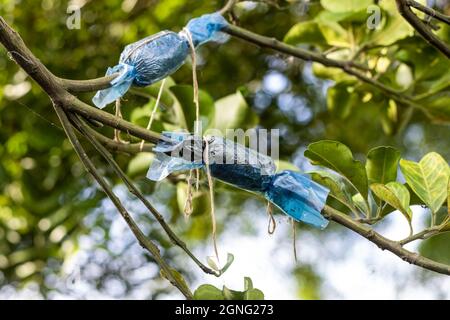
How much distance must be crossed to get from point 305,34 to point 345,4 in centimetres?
8

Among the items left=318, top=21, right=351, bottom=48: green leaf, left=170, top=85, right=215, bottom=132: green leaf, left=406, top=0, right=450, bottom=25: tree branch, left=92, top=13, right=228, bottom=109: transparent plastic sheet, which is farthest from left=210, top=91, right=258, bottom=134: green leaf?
left=406, top=0, right=450, bottom=25: tree branch

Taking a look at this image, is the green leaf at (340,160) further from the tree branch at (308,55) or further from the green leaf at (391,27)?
the green leaf at (391,27)

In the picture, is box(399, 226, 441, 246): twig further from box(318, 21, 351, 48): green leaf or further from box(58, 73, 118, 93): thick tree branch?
box(318, 21, 351, 48): green leaf

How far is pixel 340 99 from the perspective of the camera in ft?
3.68

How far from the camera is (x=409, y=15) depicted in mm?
657

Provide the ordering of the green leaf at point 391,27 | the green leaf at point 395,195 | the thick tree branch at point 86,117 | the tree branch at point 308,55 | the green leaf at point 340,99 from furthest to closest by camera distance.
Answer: the green leaf at point 340,99 < the green leaf at point 391,27 < the tree branch at point 308,55 < the green leaf at point 395,195 < the thick tree branch at point 86,117

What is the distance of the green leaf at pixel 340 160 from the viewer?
2.11ft

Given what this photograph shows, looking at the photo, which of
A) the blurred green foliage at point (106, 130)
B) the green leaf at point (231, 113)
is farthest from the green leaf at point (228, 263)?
the blurred green foliage at point (106, 130)

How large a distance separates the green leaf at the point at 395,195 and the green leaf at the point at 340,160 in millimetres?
26

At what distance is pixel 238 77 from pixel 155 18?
210mm

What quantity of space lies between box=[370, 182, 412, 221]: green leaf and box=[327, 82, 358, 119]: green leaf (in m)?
0.48

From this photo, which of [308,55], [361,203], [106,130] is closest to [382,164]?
[361,203]
